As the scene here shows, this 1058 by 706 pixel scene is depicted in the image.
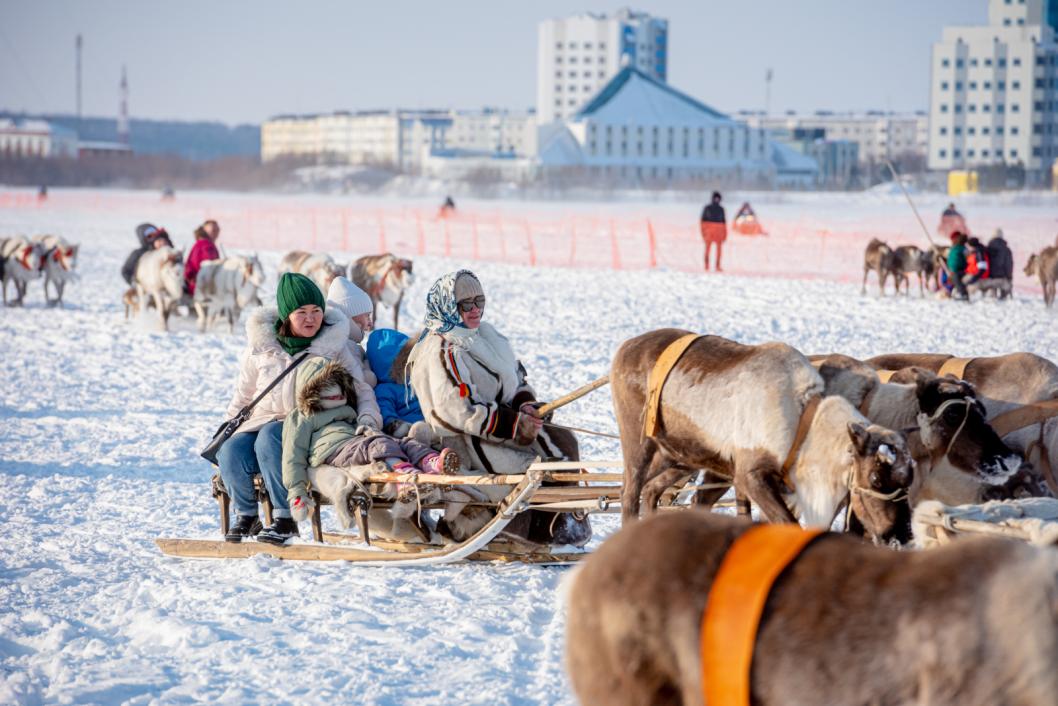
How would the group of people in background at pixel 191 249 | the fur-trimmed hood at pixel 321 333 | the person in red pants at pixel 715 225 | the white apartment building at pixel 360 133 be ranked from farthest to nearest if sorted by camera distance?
the white apartment building at pixel 360 133, the person in red pants at pixel 715 225, the group of people in background at pixel 191 249, the fur-trimmed hood at pixel 321 333

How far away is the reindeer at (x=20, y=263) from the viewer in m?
18.1

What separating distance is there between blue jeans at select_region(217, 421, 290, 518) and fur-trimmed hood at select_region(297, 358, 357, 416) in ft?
0.52

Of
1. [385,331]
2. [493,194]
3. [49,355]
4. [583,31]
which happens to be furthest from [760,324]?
[583,31]

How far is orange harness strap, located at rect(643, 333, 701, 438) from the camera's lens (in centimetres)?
499

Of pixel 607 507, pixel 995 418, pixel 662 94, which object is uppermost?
pixel 662 94

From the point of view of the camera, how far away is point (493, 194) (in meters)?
69.9

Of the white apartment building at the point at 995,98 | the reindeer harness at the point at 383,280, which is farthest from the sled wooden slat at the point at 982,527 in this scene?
the white apartment building at the point at 995,98

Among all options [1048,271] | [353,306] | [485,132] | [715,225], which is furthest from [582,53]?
[353,306]

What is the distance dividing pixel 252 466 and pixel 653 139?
9349 centimetres

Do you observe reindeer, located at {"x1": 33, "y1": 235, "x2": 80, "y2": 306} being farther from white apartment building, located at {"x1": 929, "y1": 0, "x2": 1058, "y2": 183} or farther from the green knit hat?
white apartment building, located at {"x1": 929, "y1": 0, "x2": 1058, "y2": 183}

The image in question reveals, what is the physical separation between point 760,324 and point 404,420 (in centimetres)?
924

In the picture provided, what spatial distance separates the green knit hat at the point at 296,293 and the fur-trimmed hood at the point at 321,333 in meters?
0.11

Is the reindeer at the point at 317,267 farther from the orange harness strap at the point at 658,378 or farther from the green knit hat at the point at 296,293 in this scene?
the orange harness strap at the point at 658,378

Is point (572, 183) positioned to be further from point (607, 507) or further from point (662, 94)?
point (607, 507)
